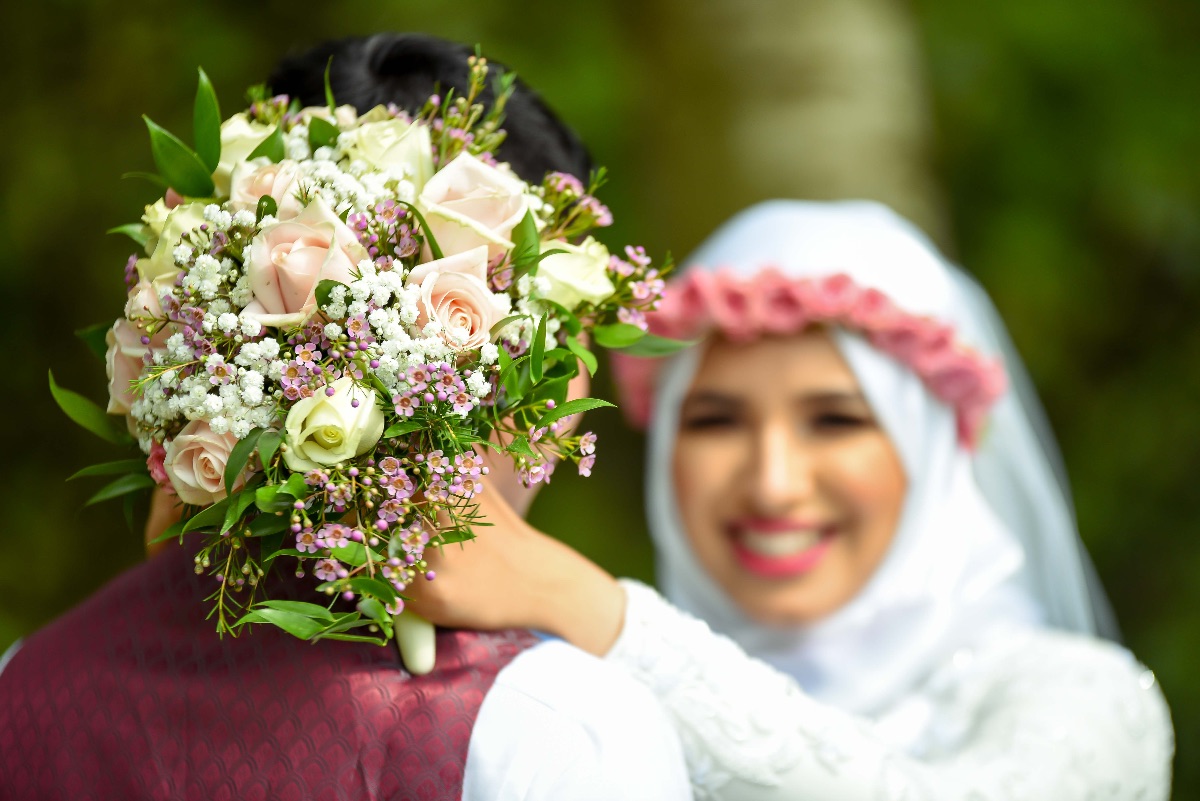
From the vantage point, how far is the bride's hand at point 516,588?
1262mm

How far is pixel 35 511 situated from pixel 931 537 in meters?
3.31

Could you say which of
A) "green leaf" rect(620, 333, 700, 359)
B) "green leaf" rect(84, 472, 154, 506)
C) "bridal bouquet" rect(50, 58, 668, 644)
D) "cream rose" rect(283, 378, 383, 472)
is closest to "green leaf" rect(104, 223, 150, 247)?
"bridal bouquet" rect(50, 58, 668, 644)

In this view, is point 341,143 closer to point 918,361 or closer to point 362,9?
point 918,361

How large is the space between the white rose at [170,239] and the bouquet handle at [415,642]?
0.45 meters

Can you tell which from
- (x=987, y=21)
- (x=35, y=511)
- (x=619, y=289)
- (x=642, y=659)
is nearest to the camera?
(x=619, y=289)

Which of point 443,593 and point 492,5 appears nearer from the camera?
point 443,593

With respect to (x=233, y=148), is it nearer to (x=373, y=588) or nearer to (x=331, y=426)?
(x=331, y=426)

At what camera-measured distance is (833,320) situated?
2.35 m

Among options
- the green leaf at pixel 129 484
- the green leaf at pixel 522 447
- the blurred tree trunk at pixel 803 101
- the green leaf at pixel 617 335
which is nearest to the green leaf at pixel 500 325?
the green leaf at pixel 522 447

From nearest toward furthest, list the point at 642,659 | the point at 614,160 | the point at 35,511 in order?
1. the point at 642,659
2. the point at 35,511
3. the point at 614,160

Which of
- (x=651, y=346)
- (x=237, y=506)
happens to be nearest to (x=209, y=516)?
Result: (x=237, y=506)

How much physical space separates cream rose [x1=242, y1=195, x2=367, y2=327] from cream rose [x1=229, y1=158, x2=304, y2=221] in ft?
0.09

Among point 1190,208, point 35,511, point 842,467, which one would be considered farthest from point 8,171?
point 1190,208

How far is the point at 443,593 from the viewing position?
4.09 ft
